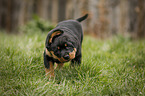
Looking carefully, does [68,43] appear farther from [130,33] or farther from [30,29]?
[130,33]

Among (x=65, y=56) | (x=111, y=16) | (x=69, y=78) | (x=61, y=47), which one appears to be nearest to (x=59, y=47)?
(x=61, y=47)

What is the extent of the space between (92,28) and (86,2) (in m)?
1.15

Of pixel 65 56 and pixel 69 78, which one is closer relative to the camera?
pixel 65 56

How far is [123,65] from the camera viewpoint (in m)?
3.02

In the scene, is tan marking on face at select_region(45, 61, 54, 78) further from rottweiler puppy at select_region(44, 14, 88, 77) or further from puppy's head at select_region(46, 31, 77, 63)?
puppy's head at select_region(46, 31, 77, 63)

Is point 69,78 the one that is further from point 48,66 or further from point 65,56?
point 65,56

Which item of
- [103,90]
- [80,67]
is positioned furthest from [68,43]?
[103,90]

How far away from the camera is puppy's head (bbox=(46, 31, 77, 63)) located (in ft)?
7.28

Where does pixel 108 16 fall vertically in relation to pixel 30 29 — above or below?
above

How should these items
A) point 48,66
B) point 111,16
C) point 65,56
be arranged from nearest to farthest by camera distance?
point 65,56, point 48,66, point 111,16

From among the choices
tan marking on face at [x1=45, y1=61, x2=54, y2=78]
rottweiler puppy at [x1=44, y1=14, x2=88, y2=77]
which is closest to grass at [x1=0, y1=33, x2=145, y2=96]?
tan marking on face at [x1=45, y1=61, x2=54, y2=78]

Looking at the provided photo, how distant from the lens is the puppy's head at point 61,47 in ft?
7.28

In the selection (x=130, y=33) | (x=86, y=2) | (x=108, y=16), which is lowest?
(x=130, y=33)

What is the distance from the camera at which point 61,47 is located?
227 centimetres
